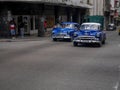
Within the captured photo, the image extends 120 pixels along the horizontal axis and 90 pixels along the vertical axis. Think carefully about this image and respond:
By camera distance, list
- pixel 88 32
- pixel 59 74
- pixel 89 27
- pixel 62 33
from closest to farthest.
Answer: pixel 59 74
pixel 88 32
pixel 89 27
pixel 62 33

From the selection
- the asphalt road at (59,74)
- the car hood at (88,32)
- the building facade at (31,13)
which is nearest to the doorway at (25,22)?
the building facade at (31,13)

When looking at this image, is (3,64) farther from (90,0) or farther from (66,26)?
(90,0)

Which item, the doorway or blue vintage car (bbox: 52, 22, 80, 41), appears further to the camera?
the doorway

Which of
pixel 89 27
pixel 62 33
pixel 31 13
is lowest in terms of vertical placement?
pixel 62 33

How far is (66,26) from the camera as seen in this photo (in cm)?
3244

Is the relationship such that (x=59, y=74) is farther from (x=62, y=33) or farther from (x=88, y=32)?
(x=62, y=33)

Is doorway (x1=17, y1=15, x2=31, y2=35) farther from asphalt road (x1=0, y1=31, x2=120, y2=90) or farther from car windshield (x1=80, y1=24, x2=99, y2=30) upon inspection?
asphalt road (x1=0, y1=31, x2=120, y2=90)

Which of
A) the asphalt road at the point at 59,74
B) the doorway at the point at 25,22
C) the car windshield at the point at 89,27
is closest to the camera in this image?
the asphalt road at the point at 59,74

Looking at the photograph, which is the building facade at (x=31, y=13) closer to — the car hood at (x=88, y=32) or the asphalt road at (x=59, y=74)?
the car hood at (x=88, y=32)

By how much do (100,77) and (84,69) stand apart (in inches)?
74.4

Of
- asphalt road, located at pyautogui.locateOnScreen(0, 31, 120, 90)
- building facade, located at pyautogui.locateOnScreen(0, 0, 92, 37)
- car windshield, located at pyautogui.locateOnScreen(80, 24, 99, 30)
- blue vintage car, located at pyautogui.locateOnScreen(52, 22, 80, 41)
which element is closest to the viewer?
asphalt road, located at pyautogui.locateOnScreen(0, 31, 120, 90)

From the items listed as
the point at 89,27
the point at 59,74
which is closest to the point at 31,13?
the point at 89,27

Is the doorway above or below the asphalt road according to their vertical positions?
above

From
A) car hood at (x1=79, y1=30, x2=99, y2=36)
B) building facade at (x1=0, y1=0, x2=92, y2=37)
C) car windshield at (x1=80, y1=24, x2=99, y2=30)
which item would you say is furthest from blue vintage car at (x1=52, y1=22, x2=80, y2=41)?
building facade at (x1=0, y1=0, x2=92, y2=37)
